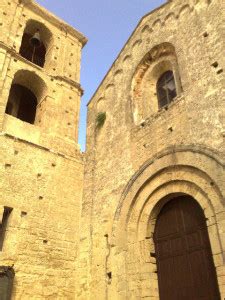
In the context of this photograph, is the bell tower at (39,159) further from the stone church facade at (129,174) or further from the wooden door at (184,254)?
the wooden door at (184,254)

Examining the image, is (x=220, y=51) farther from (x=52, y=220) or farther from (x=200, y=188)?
(x=52, y=220)

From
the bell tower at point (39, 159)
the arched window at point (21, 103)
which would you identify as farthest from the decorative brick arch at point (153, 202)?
the arched window at point (21, 103)

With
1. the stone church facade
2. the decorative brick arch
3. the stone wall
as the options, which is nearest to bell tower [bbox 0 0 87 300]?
the stone church facade

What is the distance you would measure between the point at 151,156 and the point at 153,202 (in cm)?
101

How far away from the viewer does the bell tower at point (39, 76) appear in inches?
353

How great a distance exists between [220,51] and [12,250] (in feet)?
19.2

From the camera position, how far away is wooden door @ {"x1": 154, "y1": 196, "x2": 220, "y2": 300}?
5.47 metres

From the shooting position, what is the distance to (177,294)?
5805mm

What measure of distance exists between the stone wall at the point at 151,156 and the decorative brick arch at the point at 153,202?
0.06 feet

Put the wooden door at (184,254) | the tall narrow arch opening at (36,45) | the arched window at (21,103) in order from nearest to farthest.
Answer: the wooden door at (184,254)
the arched window at (21,103)
the tall narrow arch opening at (36,45)

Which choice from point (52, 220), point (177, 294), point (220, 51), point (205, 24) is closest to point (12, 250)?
point (52, 220)

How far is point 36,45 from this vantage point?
11164 mm

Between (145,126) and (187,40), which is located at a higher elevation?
(187,40)

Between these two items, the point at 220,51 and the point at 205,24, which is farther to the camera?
the point at 205,24
